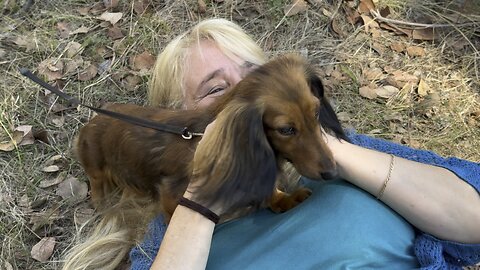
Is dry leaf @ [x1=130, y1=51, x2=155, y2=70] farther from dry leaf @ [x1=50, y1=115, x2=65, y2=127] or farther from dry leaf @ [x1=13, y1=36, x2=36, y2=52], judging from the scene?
dry leaf @ [x1=13, y1=36, x2=36, y2=52]

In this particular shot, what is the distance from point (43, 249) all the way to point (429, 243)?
1.97 m

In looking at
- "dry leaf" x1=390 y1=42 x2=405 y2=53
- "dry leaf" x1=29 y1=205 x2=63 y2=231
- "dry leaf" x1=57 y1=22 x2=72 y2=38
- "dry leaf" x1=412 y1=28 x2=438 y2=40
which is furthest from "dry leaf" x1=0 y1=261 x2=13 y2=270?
"dry leaf" x1=412 y1=28 x2=438 y2=40

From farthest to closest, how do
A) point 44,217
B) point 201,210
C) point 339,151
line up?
point 44,217 < point 339,151 < point 201,210

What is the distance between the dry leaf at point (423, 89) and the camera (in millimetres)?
3693

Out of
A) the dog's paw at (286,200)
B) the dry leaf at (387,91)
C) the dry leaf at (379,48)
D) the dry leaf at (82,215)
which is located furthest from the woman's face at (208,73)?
the dry leaf at (379,48)

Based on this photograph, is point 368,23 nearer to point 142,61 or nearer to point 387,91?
point 387,91

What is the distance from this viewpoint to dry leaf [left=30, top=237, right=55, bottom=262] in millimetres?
3051

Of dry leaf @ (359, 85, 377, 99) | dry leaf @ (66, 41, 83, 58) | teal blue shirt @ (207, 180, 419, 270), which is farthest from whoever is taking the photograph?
dry leaf @ (66, 41, 83, 58)

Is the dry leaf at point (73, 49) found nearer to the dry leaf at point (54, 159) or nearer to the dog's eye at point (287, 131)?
the dry leaf at point (54, 159)

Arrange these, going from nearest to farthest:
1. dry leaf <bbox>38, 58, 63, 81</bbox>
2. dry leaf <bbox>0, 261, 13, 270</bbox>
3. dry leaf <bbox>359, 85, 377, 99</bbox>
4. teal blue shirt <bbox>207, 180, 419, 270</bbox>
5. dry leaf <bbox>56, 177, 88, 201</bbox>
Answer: teal blue shirt <bbox>207, 180, 419, 270</bbox>
dry leaf <bbox>0, 261, 13, 270</bbox>
dry leaf <bbox>56, 177, 88, 201</bbox>
dry leaf <bbox>359, 85, 377, 99</bbox>
dry leaf <bbox>38, 58, 63, 81</bbox>

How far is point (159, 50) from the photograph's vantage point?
3.93 metres

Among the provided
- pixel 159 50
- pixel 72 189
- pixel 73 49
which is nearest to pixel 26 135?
pixel 72 189

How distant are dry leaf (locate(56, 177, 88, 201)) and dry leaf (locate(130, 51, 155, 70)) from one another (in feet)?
2.97

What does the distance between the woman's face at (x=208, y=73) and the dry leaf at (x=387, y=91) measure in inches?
50.7
